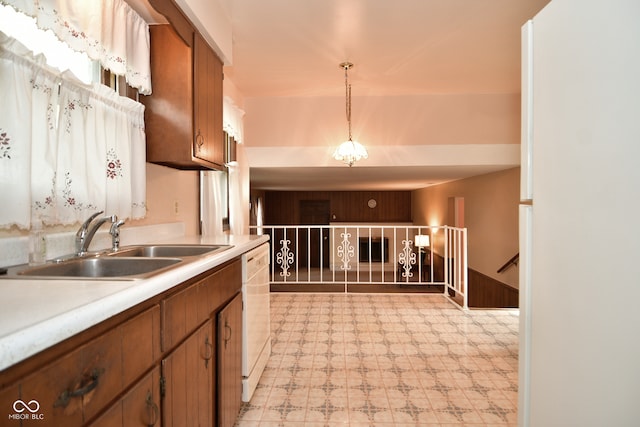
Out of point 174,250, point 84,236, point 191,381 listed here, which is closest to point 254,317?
point 174,250

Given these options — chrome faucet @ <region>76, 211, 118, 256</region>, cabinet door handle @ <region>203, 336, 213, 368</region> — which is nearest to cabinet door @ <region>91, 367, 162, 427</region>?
cabinet door handle @ <region>203, 336, 213, 368</region>

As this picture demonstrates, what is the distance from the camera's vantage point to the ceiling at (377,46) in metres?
2.49

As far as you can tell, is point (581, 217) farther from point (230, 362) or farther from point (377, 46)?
point (377, 46)

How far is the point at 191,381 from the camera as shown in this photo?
3.96 feet

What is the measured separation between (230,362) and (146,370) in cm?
76

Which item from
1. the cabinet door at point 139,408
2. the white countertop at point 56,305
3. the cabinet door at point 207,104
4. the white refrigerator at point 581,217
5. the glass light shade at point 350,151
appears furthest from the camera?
the glass light shade at point 350,151

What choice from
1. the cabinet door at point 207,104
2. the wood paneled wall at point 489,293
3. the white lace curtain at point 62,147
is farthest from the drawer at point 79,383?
the wood paneled wall at point 489,293

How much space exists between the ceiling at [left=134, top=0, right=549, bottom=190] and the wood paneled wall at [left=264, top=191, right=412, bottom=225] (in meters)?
5.77

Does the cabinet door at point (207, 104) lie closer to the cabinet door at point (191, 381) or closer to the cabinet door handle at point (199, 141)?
the cabinet door handle at point (199, 141)

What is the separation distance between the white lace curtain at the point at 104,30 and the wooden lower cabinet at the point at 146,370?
1042 mm

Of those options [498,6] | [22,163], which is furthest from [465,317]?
[22,163]

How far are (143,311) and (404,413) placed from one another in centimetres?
161

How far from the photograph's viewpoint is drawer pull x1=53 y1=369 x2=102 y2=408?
0.63m

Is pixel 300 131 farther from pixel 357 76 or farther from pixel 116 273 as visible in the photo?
pixel 116 273
